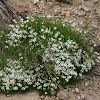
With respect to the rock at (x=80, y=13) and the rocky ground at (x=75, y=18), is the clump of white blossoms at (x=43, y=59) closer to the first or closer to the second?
the rocky ground at (x=75, y=18)

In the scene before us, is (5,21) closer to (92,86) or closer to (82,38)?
(82,38)

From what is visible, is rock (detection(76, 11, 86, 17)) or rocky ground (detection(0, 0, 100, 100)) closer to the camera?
rocky ground (detection(0, 0, 100, 100))

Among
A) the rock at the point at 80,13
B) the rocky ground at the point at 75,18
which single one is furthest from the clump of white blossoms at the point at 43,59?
the rock at the point at 80,13

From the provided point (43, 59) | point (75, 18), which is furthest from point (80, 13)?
point (43, 59)

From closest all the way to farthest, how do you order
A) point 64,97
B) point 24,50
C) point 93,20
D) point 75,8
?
point 64,97 < point 24,50 < point 93,20 < point 75,8

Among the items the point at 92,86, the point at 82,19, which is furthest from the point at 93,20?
the point at 92,86

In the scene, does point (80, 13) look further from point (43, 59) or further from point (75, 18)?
point (43, 59)

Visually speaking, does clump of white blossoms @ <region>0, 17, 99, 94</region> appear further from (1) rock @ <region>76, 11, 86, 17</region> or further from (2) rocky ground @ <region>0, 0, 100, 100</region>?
(1) rock @ <region>76, 11, 86, 17</region>

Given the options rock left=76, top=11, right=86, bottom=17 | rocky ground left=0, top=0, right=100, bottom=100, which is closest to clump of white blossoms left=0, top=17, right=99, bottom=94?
rocky ground left=0, top=0, right=100, bottom=100
